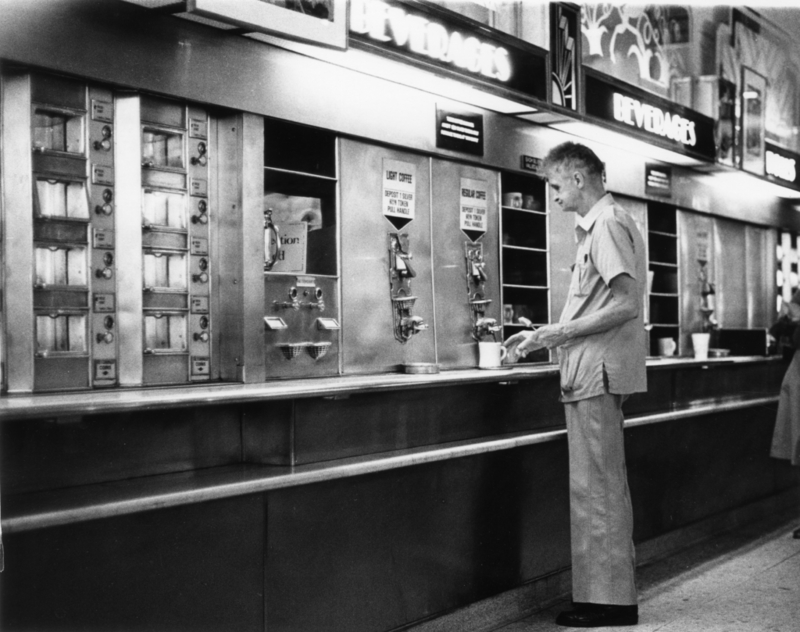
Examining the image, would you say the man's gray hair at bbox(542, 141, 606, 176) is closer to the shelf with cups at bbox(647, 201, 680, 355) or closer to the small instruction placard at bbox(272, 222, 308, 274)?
the small instruction placard at bbox(272, 222, 308, 274)

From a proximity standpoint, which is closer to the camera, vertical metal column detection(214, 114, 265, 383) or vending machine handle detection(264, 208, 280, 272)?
vertical metal column detection(214, 114, 265, 383)

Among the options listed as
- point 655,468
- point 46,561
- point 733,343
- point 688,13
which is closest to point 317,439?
point 46,561

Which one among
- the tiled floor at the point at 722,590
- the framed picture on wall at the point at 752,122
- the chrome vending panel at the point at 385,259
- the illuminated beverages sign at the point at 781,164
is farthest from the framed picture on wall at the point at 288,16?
the illuminated beverages sign at the point at 781,164

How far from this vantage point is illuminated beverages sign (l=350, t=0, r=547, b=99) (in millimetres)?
4246

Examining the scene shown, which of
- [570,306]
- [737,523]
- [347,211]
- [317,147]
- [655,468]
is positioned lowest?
[737,523]

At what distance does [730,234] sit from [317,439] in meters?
6.41

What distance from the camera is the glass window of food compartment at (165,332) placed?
396 cm

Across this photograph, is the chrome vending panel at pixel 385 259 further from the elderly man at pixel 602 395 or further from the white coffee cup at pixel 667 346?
the white coffee cup at pixel 667 346

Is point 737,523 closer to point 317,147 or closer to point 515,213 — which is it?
point 515,213

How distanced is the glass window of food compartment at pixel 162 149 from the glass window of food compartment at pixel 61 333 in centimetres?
68

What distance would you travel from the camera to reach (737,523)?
6.84m

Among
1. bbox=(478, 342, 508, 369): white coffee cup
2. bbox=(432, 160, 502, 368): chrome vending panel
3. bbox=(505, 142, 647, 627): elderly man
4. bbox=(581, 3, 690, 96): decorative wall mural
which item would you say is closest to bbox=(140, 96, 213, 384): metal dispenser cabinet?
bbox=(505, 142, 647, 627): elderly man

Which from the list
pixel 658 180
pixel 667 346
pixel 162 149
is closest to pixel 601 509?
pixel 162 149

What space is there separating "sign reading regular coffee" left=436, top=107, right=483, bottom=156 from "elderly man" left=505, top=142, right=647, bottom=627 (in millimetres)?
1381
